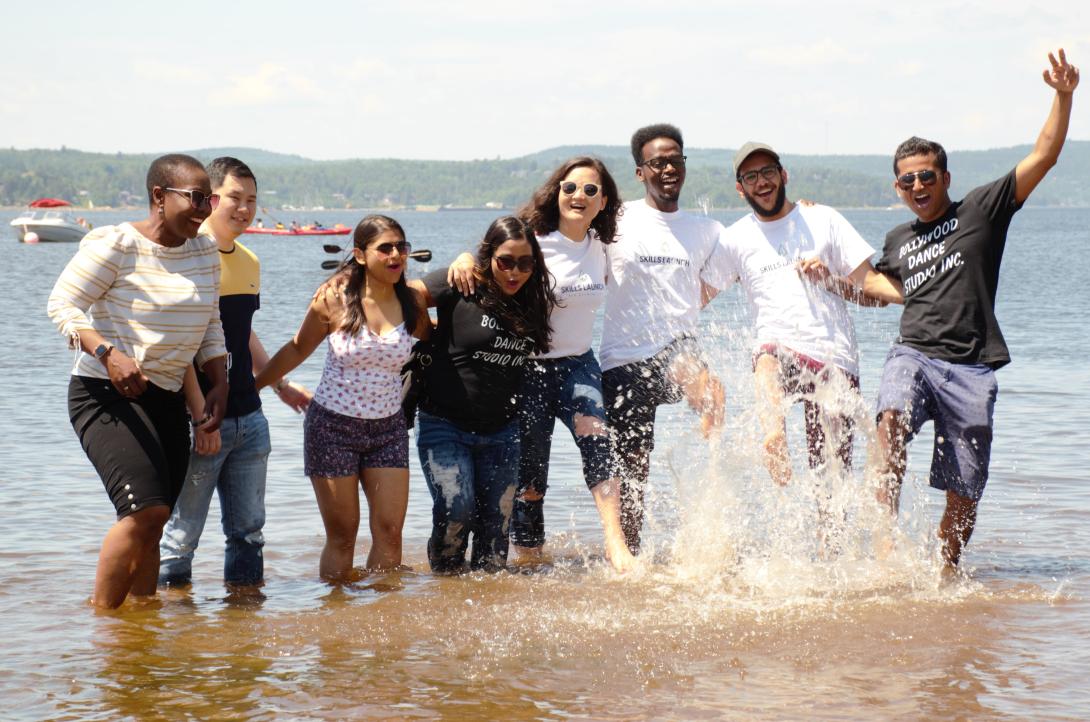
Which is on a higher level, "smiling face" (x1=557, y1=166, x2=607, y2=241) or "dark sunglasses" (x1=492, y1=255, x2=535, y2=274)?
"smiling face" (x1=557, y1=166, x2=607, y2=241)

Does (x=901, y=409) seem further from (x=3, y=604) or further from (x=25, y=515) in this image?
(x=25, y=515)

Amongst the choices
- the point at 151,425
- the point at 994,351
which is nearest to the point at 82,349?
the point at 151,425

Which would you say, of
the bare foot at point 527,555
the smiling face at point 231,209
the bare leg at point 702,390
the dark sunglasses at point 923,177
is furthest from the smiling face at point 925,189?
the smiling face at point 231,209

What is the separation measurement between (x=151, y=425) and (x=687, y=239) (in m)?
3.31

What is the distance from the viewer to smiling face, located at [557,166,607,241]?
7262mm

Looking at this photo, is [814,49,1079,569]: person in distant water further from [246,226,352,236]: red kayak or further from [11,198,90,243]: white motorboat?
[246,226,352,236]: red kayak

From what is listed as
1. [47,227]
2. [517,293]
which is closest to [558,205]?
[517,293]

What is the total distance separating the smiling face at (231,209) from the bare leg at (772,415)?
3093 millimetres

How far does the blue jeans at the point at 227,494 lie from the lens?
22.0 feet

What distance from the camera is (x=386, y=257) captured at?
683 cm

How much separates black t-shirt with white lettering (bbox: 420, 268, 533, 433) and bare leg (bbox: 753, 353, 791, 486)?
4.68 ft

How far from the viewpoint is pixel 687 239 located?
7.54 metres

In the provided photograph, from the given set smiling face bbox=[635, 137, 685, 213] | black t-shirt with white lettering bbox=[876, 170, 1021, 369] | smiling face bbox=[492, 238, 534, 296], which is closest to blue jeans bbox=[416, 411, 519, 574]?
smiling face bbox=[492, 238, 534, 296]

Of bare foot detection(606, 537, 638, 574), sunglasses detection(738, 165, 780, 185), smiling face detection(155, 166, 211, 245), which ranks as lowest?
bare foot detection(606, 537, 638, 574)
